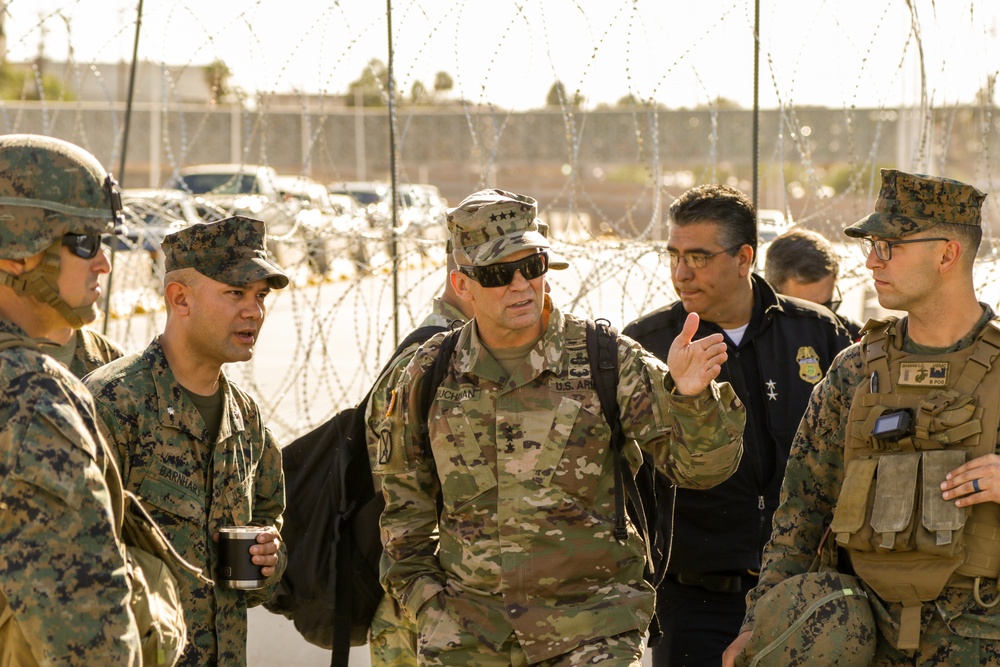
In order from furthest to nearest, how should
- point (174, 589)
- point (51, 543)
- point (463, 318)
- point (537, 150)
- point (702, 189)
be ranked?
point (537, 150) < point (702, 189) < point (463, 318) < point (174, 589) < point (51, 543)

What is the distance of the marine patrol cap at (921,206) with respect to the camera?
3115mm

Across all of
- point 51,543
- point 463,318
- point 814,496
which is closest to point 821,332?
point 814,496

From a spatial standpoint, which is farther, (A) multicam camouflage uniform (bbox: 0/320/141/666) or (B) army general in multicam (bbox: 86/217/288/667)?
(B) army general in multicam (bbox: 86/217/288/667)

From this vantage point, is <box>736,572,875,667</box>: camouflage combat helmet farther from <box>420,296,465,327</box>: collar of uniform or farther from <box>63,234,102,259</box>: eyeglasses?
<box>63,234,102,259</box>: eyeglasses

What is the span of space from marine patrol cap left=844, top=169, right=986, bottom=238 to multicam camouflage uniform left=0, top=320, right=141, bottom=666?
198cm

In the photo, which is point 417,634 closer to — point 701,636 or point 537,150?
point 701,636

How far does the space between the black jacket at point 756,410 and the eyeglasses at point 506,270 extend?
0.99 meters

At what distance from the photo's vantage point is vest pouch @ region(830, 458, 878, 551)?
3.02 metres

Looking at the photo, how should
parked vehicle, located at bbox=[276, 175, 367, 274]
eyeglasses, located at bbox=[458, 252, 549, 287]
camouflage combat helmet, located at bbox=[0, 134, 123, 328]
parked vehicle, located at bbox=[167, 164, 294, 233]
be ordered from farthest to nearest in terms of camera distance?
parked vehicle, located at bbox=[167, 164, 294, 233], parked vehicle, located at bbox=[276, 175, 367, 274], eyeglasses, located at bbox=[458, 252, 549, 287], camouflage combat helmet, located at bbox=[0, 134, 123, 328]

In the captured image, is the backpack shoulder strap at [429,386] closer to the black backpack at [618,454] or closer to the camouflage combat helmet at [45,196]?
the black backpack at [618,454]

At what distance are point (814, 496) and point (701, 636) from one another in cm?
77

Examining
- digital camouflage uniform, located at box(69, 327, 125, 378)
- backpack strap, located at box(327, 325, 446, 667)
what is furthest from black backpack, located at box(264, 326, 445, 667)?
digital camouflage uniform, located at box(69, 327, 125, 378)

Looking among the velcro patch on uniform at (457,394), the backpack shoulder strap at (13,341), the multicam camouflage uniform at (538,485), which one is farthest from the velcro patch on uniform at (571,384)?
the backpack shoulder strap at (13,341)

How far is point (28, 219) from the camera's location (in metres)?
2.39
